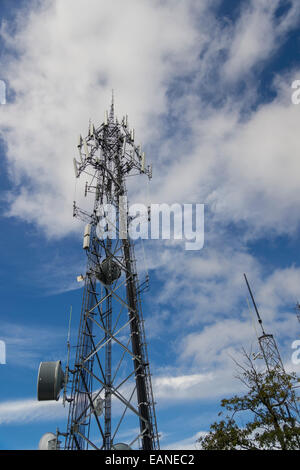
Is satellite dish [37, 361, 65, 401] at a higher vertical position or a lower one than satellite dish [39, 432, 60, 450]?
higher

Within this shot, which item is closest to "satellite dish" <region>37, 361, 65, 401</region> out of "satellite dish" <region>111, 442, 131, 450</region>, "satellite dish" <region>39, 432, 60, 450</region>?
"satellite dish" <region>39, 432, 60, 450</region>

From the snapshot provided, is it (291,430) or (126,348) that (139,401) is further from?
(291,430)

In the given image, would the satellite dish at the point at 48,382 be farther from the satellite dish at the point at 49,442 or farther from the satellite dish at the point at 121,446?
the satellite dish at the point at 121,446

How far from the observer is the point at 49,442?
50.6 feet

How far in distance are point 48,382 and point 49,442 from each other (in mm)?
2662

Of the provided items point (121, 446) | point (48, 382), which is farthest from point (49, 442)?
point (121, 446)

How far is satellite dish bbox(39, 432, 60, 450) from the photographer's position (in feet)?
50.1

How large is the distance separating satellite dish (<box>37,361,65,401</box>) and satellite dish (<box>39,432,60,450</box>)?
167 centimetres

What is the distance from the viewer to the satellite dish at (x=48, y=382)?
16266 millimetres

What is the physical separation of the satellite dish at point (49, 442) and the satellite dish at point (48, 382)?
167 centimetres

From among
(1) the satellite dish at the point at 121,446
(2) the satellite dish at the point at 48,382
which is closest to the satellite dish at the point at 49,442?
(2) the satellite dish at the point at 48,382

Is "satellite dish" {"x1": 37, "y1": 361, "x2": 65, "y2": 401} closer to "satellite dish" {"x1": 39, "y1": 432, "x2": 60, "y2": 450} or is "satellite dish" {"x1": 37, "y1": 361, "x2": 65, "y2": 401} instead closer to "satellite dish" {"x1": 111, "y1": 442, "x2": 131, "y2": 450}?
"satellite dish" {"x1": 39, "y1": 432, "x2": 60, "y2": 450}

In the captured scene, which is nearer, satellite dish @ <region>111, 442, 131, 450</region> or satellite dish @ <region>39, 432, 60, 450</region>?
satellite dish @ <region>39, 432, 60, 450</region>
